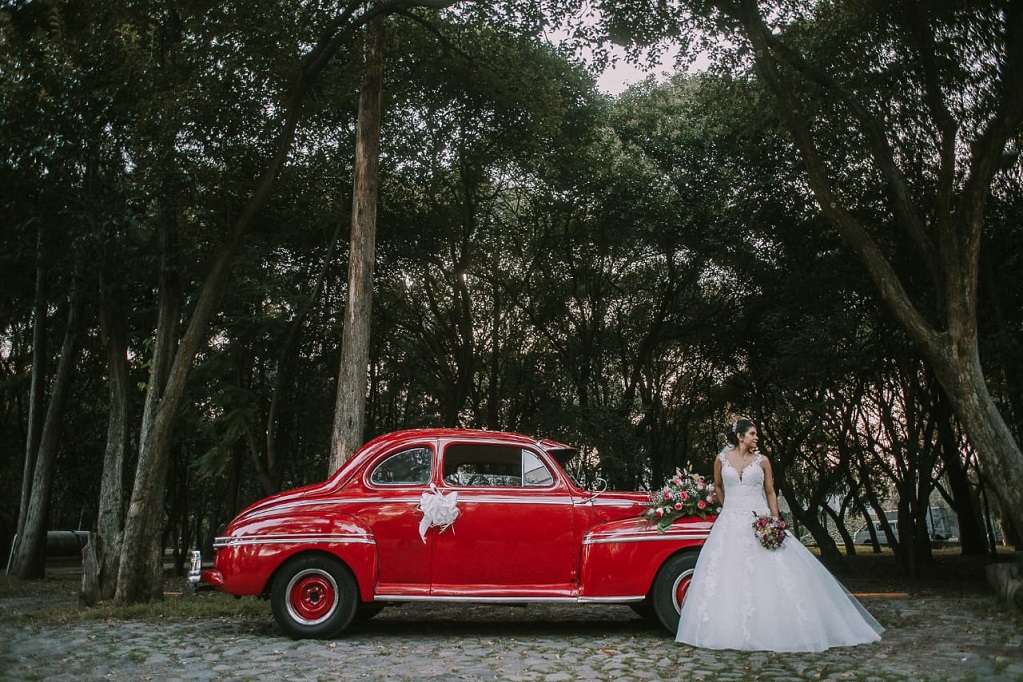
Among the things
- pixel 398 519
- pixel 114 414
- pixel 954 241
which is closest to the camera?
pixel 398 519

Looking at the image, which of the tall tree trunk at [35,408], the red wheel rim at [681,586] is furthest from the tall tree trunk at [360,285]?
the tall tree trunk at [35,408]

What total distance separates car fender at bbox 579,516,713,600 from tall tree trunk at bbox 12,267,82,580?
45.4 feet

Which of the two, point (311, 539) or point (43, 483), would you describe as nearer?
point (311, 539)

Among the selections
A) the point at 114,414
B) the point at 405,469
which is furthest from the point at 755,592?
the point at 114,414

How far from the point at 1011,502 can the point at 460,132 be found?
1321cm

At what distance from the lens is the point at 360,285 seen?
39.5 ft

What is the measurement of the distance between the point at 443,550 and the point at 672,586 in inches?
88.0

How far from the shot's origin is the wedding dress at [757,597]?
24.0 feet

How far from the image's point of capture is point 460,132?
19391 mm

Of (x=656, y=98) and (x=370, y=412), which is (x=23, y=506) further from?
(x=656, y=98)

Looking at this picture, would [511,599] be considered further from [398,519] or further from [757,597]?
[757,597]

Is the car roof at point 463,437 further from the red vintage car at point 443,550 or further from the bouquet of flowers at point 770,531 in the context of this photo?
the bouquet of flowers at point 770,531

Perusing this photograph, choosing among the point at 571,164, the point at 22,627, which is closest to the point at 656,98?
the point at 571,164

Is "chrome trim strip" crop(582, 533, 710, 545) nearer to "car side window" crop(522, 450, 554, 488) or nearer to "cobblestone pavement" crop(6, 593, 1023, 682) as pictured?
"car side window" crop(522, 450, 554, 488)
